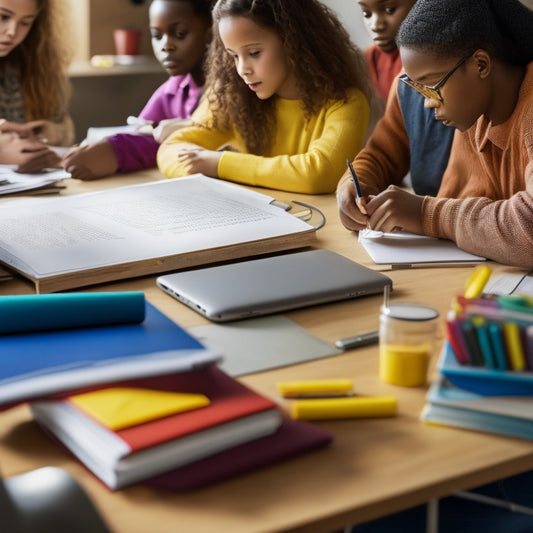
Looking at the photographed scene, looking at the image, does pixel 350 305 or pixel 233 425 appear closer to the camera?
pixel 233 425

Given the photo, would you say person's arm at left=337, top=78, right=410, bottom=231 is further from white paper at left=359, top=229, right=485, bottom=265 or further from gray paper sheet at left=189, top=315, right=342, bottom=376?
gray paper sheet at left=189, top=315, right=342, bottom=376

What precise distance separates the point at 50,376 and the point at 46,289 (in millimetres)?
404

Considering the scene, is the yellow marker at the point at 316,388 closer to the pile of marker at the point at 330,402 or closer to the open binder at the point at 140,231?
the pile of marker at the point at 330,402

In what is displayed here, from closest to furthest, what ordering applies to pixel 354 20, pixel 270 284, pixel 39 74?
1. pixel 270 284
2. pixel 39 74
3. pixel 354 20

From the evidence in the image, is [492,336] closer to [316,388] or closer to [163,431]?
[316,388]

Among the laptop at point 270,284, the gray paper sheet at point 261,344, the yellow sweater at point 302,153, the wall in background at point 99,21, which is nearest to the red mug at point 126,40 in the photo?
the wall in background at point 99,21

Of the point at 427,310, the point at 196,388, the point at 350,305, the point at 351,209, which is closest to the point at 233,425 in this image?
the point at 196,388

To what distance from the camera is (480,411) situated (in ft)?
2.47

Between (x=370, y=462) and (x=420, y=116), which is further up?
(x=420, y=116)

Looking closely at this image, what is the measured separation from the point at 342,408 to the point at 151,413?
7.7 inches

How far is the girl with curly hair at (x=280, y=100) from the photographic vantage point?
1717 millimetres

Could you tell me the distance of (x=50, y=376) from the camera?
74cm

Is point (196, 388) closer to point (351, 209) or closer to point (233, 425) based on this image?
point (233, 425)

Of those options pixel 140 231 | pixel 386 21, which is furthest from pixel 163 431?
pixel 386 21
